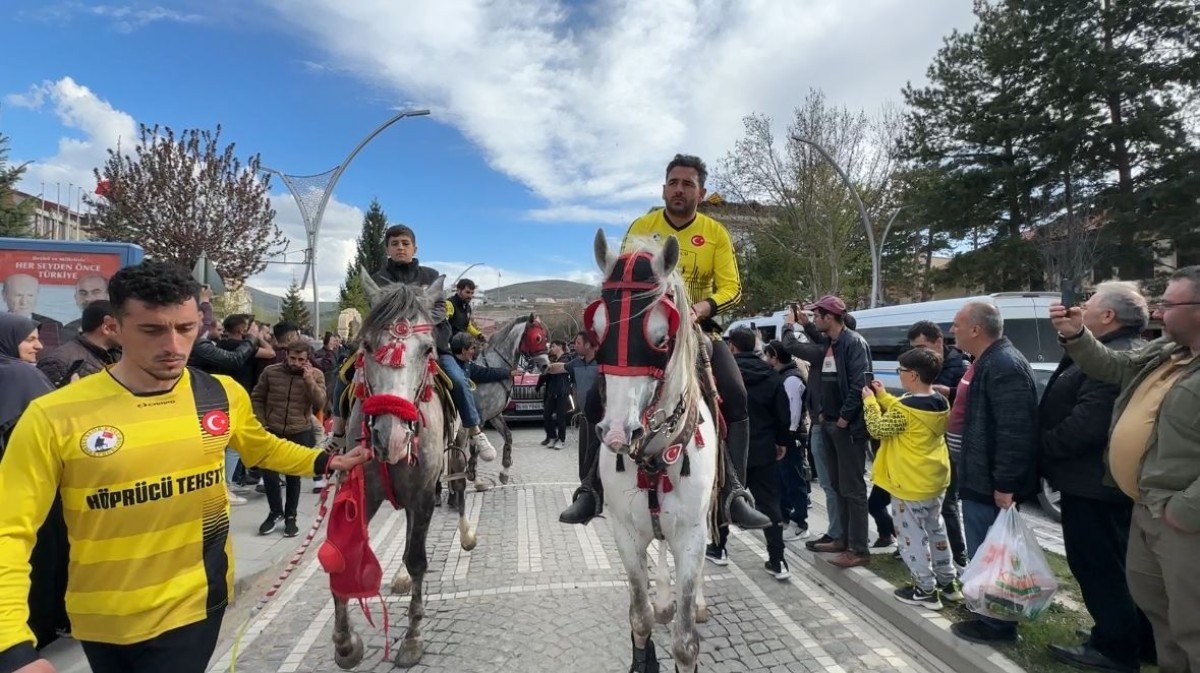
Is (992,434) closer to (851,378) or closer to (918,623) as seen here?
(918,623)

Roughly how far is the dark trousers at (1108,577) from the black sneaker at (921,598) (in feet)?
3.16

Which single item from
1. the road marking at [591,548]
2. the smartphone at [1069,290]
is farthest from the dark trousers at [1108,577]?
the smartphone at [1069,290]

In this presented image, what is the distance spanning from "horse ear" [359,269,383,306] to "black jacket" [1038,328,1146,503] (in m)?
4.54

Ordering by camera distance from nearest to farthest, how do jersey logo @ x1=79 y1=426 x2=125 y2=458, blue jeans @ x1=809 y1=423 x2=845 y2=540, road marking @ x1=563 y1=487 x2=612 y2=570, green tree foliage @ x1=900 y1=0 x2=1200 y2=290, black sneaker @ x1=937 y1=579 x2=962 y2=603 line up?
1. jersey logo @ x1=79 y1=426 x2=125 y2=458
2. black sneaker @ x1=937 y1=579 x2=962 y2=603
3. road marking @ x1=563 y1=487 x2=612 y2=570
4. blue jeans @ x1=809 y1=423 x2=845 y2=540
5. green tree foliage @ x1=900 y1=0 x2=1200 y2=290

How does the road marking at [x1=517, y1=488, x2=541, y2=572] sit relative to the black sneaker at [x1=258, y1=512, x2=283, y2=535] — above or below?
below

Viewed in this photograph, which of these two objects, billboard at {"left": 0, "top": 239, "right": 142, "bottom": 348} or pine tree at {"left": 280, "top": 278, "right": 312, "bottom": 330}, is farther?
pine tree at {"left": 280, "top": 278, "right": 312, "bottom": 330}

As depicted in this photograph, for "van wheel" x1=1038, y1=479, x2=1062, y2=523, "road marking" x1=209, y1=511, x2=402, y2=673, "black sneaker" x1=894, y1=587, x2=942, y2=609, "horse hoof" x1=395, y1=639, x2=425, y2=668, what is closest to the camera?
"horse hoof" x1=395, y1=639, x2=425, y2=668

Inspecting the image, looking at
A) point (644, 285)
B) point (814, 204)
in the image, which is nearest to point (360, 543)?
point (644, 285)

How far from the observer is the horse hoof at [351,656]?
12.5 ft

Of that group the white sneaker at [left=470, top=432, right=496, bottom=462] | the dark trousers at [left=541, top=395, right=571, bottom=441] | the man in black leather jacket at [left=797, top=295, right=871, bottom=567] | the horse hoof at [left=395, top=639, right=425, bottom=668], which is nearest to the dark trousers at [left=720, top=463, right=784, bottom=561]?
the man in black leather jacket at [left=797, top=295, right=871, bottom=567]

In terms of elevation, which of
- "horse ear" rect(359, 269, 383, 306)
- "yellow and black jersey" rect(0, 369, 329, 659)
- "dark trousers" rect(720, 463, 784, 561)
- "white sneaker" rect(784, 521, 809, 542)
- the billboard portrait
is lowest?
"white sneaker" rect(784, 521, 809, 542)

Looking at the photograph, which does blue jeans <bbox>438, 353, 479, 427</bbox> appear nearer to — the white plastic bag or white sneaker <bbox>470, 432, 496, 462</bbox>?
white sneaker <bbox>470, 432, 496, 462</bbox>

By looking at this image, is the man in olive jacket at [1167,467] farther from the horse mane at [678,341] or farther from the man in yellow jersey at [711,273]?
the horse mane at [678,341]

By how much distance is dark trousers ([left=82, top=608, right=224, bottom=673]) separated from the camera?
79.9 inches
